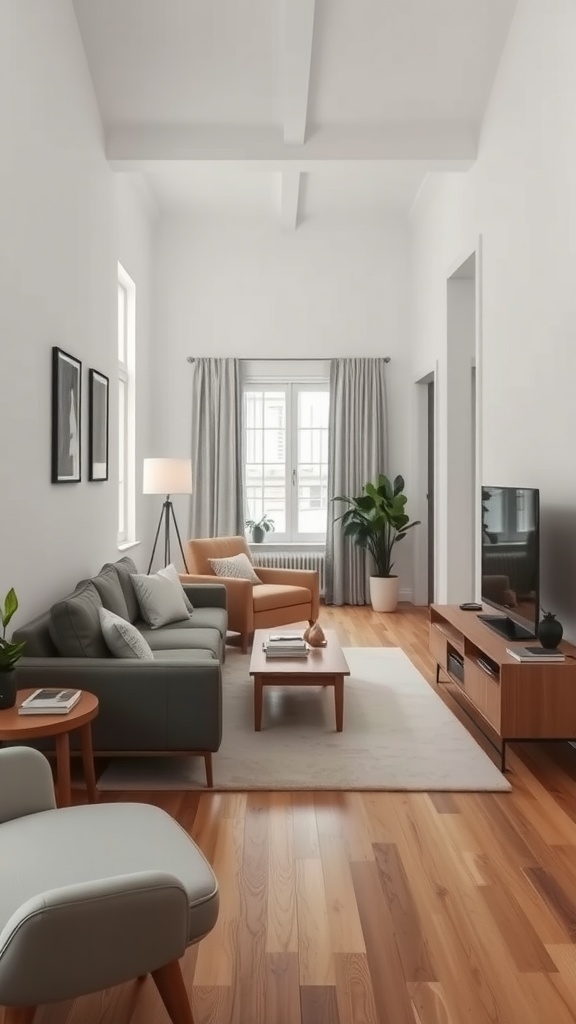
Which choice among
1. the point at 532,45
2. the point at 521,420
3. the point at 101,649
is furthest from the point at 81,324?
the point at 532,45

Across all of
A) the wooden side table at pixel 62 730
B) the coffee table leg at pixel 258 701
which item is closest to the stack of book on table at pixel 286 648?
the coffee table leg at pixel 258 701

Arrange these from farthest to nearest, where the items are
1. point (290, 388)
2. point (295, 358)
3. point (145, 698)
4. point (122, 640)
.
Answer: point (290, 388), point (295, 358), point (122, 640), point (145, 698)

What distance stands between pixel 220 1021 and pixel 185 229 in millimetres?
7371

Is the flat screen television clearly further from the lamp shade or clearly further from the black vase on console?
the lamp shade

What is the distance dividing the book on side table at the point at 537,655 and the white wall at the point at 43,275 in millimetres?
2211

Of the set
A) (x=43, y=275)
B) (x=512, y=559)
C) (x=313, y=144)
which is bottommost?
(x=512, y=559)

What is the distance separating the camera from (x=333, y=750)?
3777 millimetres

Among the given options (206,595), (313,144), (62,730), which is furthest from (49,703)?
(313,144)

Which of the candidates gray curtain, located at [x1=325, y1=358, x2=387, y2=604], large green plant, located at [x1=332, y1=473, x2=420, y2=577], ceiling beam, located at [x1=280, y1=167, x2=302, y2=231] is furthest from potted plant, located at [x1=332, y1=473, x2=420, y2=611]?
ceiling beam, located at [x1=280, y1=167, x2=302, y2=231]

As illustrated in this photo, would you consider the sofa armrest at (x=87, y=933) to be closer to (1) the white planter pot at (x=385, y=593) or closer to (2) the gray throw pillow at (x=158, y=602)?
(2) the gray throw pillow at (x=158, y=602)

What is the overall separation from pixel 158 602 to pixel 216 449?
11.0 ft

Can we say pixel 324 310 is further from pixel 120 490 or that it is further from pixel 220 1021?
pixel 220 1021

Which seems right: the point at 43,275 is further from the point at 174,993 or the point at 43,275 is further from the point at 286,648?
the point at 174,993

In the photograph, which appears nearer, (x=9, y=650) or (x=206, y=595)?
(x=9, y=650)
